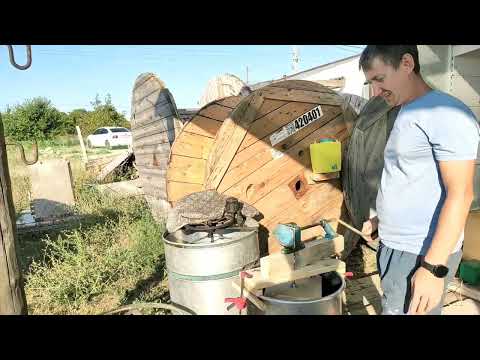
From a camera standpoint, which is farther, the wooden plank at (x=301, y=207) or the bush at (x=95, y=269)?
the bush at (x=95, y=269)

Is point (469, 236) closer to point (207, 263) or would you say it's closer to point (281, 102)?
point (281, 102)

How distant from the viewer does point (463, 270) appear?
388cm

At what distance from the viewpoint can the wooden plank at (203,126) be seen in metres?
4.81

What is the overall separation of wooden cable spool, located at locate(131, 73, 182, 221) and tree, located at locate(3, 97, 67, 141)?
3064 cm

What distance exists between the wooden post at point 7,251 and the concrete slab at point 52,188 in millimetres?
5209

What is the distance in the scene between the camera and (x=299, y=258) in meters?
2.72

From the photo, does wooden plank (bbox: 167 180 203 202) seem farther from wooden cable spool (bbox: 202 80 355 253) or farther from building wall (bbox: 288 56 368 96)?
building wall (bbox: 288 56 368 96)

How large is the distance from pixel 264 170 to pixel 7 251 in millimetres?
2448

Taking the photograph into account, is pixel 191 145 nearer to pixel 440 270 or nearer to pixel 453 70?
pixel 453 70

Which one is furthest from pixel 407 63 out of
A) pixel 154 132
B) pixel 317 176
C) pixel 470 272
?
pixel 154 132

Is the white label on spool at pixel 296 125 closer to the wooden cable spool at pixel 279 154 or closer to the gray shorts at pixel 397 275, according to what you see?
the wooden cable spool at pixel 279 154

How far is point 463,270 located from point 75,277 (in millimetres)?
4466

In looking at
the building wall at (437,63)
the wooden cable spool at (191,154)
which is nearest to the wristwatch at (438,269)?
the wooden cable spool at (191,154)
